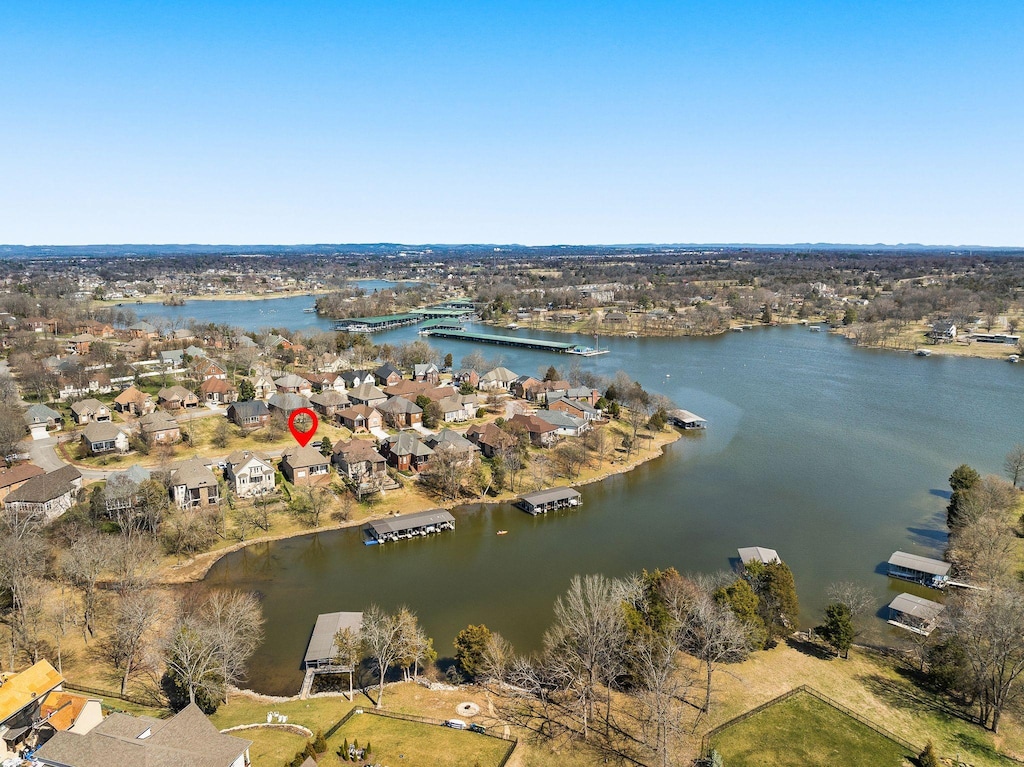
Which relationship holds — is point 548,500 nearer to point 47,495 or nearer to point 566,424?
point 566,424

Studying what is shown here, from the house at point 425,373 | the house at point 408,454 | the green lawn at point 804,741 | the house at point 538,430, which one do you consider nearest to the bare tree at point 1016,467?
the green lawn at point 804,741

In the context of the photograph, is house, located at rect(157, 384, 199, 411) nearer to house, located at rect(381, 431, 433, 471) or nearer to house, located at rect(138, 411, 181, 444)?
house, located at rect(138, 411, 181, 444)

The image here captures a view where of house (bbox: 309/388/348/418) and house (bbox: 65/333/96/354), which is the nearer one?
house (bbox: 309/388/348/418)

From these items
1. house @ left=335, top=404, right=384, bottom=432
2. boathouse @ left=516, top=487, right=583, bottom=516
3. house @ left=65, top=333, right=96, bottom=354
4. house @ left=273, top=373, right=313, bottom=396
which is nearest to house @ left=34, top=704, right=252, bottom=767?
boathouse @ left=516, top=487, right=583, bottom=516

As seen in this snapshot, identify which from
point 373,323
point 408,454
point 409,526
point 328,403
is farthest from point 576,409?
point 373,323

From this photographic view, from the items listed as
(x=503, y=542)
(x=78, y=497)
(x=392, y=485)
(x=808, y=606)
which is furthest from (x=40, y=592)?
(x=808, y=606)

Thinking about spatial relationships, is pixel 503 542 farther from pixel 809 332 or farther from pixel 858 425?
pixel 809 332

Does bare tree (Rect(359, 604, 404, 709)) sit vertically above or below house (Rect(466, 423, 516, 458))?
below
